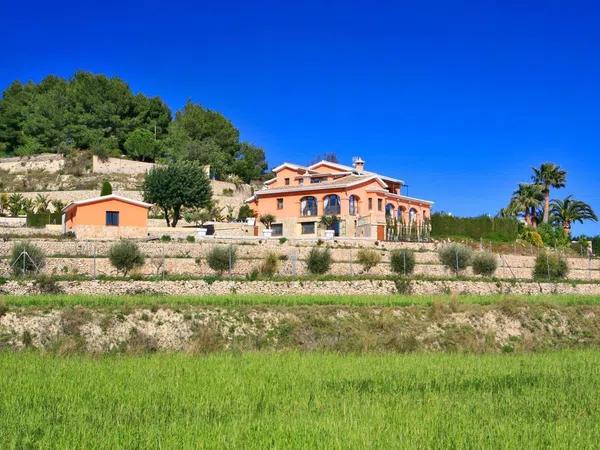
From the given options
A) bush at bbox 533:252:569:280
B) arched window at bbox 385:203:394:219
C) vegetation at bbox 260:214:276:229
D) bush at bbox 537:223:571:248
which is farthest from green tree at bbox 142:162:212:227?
bush at bbox 537:223:571:248

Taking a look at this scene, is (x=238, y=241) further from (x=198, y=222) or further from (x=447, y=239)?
(x=447, y=239)

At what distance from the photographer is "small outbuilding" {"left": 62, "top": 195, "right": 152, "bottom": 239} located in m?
39.4

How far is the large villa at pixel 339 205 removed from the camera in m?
48.9

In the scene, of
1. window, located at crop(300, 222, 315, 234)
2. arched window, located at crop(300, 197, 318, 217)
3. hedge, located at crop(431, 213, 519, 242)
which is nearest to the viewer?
window, located at crop(300, 222, 315, 234)

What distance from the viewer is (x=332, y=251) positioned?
38.8 m

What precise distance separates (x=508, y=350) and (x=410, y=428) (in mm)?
13515

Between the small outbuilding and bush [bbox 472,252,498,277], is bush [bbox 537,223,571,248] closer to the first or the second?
bush [bbox 472,252,498,277]

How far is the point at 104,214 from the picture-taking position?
40.9 metres

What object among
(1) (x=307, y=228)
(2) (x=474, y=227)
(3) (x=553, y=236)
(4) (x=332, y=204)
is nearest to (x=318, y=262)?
(4) (x=332, y=204)

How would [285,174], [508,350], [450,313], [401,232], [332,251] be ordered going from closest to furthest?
[508,350], [450,313], [332,251], [401,232], [285,174]

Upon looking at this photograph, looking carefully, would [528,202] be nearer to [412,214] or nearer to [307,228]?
[412,214]

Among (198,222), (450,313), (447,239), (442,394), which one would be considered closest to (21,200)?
(198,222)

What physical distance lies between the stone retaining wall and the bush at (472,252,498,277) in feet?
8.96

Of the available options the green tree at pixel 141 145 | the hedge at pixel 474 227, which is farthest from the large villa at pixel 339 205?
the green tree at pixel 141 145
